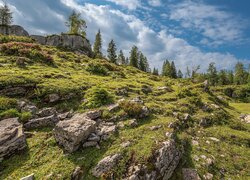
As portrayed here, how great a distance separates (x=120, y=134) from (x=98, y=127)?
6.04 ft

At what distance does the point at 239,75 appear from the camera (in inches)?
4572

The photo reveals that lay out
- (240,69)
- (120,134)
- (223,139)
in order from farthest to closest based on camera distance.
→ (240,69), (223,139), (120,134)

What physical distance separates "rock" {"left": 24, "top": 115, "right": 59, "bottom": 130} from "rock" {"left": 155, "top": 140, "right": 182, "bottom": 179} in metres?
8.60

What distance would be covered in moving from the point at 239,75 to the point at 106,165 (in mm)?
131337

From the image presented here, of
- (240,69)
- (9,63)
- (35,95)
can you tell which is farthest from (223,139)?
(240,69)

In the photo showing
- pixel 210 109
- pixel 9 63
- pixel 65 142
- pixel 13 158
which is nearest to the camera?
pixel 13 158

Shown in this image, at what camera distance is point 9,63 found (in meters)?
25.8

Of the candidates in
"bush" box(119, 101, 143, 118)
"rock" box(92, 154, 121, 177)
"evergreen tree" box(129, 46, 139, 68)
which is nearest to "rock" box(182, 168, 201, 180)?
"rock" box(92, 154, 121, 177)

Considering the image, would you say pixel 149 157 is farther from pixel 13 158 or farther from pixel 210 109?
pixel 210 109

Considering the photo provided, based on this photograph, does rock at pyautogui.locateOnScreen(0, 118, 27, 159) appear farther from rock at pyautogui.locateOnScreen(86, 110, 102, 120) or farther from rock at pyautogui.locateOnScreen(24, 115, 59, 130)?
rock at pyautogui.locateOnScreen(86, 110, 102, 120)

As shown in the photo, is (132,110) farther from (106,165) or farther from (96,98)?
(106,165)

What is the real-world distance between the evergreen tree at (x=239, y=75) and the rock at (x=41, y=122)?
129038mm

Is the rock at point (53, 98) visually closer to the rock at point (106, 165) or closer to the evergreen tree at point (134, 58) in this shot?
the rock at point (106, 165)

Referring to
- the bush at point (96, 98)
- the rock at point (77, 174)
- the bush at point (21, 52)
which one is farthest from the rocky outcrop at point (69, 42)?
the rock at point (77, 174)
